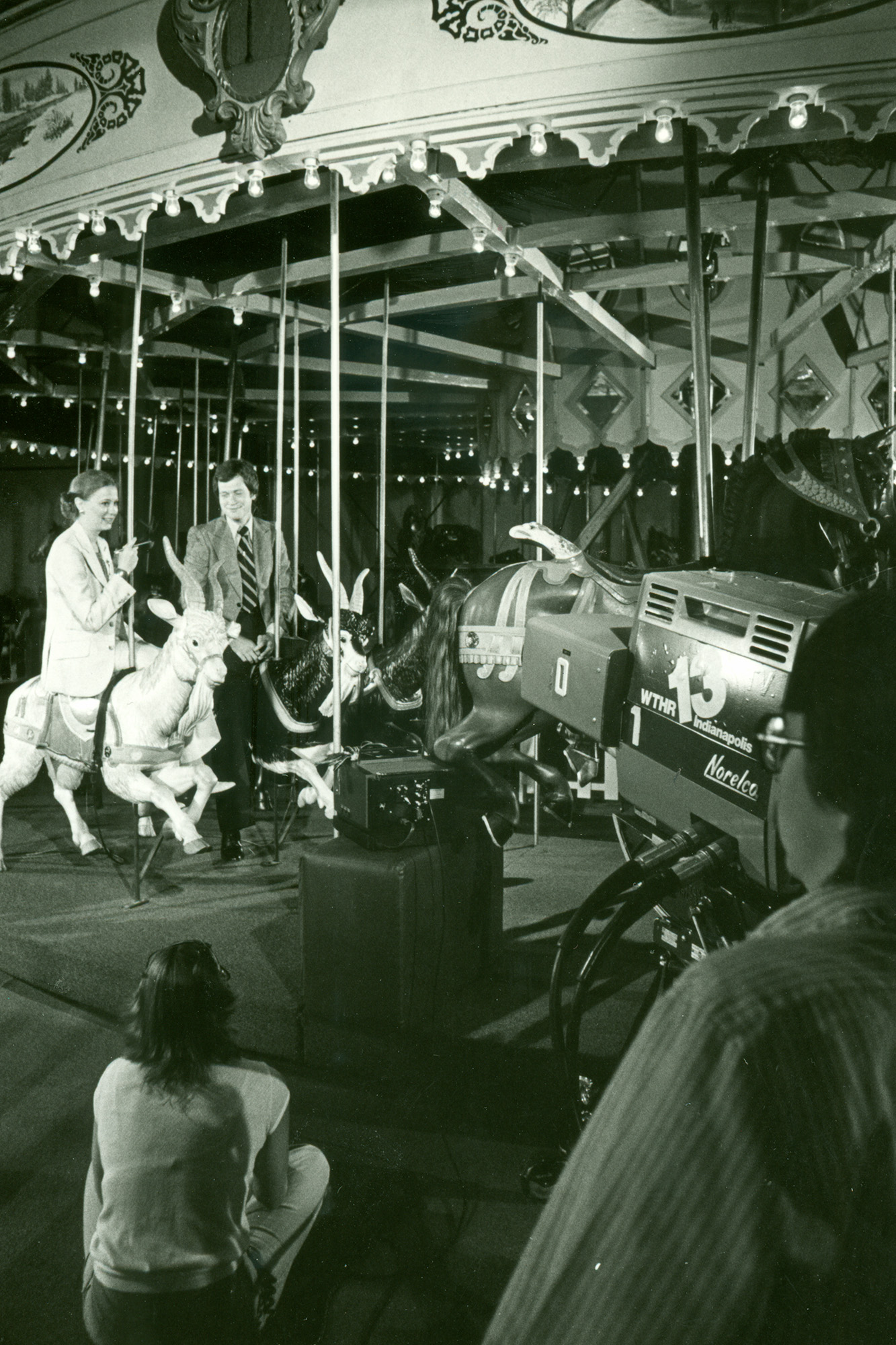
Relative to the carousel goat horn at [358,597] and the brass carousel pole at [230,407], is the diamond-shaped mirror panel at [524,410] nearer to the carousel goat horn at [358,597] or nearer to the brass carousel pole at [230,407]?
the brass carousel pole at [230,407]

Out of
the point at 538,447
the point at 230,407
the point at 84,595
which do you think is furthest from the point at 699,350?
the point at 230,407

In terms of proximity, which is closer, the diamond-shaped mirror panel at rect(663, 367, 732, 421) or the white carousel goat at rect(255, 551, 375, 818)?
the white carousel goat at rect(255, 551, 375, 818)

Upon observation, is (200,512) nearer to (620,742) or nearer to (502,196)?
(502,196)

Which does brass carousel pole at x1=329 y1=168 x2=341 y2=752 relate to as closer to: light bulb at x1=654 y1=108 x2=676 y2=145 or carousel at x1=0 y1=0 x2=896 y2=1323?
carousel at x1=0 y1=0 x2=896 y2=1323

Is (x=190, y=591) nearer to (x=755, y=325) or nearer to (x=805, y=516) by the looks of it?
(x=755, y=325)

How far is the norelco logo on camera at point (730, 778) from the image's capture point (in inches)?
78.9

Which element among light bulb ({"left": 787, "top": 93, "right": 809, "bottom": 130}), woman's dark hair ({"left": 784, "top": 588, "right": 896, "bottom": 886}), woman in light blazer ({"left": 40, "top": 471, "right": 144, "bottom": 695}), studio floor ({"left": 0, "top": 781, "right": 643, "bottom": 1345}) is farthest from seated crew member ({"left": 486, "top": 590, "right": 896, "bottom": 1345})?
woman in light blazer ({"left": 40, "top": 471, "right": 144, "bottom": 695})

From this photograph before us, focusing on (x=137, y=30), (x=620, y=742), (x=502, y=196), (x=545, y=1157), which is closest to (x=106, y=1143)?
(x=545, y=1157)

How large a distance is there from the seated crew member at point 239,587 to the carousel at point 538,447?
12cm

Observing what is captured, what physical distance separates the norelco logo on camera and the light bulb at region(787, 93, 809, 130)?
7.45 feet

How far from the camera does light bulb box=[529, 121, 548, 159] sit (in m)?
3.43

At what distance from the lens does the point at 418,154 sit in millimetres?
3693

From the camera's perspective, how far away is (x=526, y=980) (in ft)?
15.1

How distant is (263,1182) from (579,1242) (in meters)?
2.17
